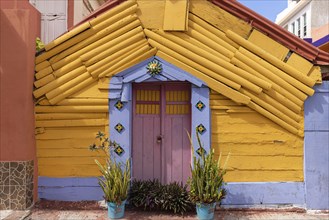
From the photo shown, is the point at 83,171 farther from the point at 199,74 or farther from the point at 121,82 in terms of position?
the point at 199,74

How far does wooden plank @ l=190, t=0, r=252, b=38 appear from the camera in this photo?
6152mm

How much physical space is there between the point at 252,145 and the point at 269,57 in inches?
64.3

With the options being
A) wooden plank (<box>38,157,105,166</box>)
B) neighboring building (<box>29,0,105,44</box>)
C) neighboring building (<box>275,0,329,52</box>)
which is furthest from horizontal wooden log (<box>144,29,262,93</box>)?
neighboring building (<box>275,0,329,52</box>)

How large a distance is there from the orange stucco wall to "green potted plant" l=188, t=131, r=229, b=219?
2949 mm

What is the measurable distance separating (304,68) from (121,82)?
132 inches

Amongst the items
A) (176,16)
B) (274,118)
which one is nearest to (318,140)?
(274,118)

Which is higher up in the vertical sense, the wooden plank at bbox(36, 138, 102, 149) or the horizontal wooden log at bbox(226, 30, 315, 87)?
the horizontal wooden log at bbox(226, 30, 315, 87)

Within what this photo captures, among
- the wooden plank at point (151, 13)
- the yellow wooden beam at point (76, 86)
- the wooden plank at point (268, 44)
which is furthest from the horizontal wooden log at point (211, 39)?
the yellow wooden beam at point (76, 86)

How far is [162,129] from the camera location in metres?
6.41

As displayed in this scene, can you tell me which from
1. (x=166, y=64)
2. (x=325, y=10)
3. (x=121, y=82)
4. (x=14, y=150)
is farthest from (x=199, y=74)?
(x=325, y=10)

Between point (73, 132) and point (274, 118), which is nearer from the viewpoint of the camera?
point (274, 118)

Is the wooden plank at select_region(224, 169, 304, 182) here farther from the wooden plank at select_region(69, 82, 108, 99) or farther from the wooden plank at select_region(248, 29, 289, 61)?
the wooden plank at select_region(69, 82, 108, 99)

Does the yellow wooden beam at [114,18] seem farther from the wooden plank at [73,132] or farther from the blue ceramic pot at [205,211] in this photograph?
the blue ceramic pot at [205,211]

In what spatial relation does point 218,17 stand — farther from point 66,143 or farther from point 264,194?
point 66,143
